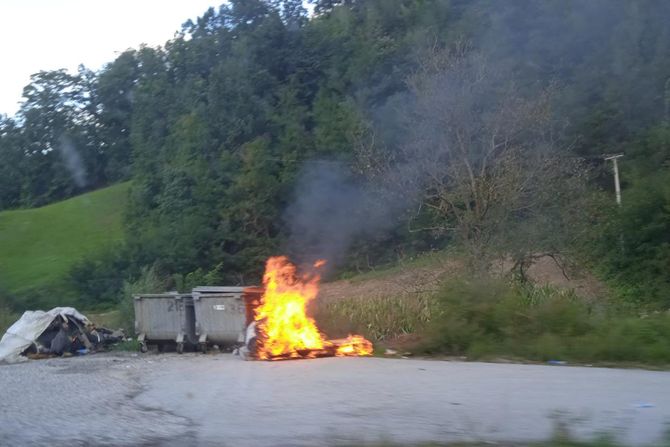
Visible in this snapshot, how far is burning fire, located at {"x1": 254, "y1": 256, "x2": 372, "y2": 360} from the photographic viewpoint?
1673 centimetres

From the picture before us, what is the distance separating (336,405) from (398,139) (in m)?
22.0

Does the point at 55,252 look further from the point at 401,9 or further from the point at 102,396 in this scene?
the point at 102,396

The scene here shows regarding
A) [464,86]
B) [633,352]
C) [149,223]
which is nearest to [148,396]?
[633,352]

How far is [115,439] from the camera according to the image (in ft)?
30.2

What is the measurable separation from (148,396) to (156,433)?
3007 mm

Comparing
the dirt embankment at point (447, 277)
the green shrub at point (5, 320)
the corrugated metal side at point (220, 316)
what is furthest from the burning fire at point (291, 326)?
the green shrub at point (5, 320)

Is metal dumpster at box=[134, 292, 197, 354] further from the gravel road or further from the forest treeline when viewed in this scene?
the forest treeline

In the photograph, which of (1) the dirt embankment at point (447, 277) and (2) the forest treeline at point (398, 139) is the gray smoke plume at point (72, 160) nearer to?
(2) the forest treeline at point (398, 139)

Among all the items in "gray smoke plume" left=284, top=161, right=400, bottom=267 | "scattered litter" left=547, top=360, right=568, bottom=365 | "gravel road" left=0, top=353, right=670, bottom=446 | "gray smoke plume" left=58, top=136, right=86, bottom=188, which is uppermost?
"gray smoke plume" left=58, top=136, right=86, bottom=188

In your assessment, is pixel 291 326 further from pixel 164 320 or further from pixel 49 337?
pixel 49 337

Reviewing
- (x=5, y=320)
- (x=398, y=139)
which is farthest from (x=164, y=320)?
(x=398, y=139)

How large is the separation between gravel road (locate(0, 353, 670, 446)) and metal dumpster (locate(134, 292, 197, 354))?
5.06 metres

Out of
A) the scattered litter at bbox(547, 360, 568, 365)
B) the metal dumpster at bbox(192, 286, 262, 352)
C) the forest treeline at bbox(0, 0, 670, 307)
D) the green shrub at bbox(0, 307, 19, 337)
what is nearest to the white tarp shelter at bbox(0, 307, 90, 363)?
the metal dumpster at bbox(192, 286, 262, 352)

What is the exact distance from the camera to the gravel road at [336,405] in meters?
9.03
